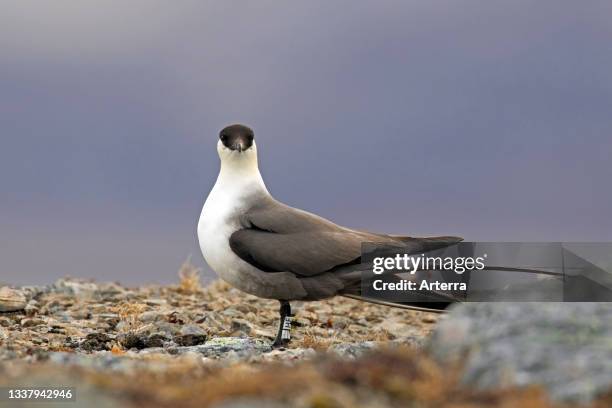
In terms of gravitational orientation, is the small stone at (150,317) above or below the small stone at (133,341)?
above

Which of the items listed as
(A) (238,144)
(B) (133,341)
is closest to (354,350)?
(B) (133,341)

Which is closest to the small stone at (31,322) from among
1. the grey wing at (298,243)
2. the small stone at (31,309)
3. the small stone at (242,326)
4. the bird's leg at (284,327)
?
the small stone at (31,309)

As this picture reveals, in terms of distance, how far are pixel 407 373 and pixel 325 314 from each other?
861 centimetres

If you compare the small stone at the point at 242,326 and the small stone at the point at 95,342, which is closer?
the small stone at the point at 95,342

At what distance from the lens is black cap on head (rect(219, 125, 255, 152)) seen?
1031cm

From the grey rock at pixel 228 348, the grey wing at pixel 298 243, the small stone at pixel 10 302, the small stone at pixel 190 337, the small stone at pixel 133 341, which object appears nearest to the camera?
the grey rock at pixel 228 348

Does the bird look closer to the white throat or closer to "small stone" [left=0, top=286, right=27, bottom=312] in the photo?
the white throat

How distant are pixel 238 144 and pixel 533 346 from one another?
18.8ft

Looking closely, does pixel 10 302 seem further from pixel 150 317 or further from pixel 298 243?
pixel 298 243

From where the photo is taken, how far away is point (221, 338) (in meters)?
10.0

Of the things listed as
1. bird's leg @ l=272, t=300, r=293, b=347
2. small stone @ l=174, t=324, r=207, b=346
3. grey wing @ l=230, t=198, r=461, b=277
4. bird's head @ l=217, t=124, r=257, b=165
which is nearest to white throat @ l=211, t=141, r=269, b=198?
bird's head @ l=217, t=124, r=257, b=165

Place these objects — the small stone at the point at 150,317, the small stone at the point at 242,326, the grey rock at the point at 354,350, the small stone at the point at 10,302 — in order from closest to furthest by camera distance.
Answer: the grey rock at the point at 354,350 < the small stone at the point at 242,326 < the small stone at the point at 150,317 < the small stone at the point at 10,302

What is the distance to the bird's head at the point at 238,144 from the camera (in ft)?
33.9

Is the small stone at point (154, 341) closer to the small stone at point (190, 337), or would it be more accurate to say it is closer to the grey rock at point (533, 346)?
the small stone at point (190, 337)
